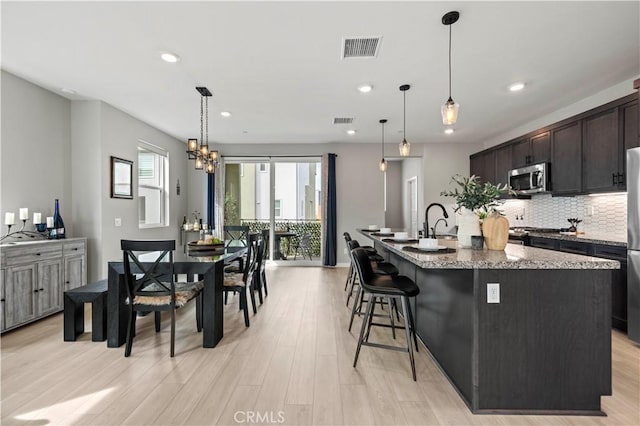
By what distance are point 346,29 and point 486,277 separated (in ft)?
7.12

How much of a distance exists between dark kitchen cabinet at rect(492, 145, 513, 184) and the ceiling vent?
3684 millimetres

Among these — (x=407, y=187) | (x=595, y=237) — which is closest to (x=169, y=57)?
(x=595, y=237)

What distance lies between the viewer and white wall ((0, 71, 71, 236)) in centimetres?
343

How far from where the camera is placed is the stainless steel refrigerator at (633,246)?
111 inches

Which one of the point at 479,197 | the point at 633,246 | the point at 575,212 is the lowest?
the point at 633,246

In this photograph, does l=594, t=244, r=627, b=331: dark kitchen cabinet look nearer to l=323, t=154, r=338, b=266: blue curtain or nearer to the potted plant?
the potted plant

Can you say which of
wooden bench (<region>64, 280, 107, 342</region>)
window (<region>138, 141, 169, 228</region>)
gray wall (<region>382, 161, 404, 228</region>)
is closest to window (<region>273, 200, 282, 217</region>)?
window (<region>138, 141, 169, 228</region>)

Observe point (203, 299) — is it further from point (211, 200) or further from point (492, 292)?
point (211, 200)

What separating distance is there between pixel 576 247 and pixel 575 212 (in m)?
1.18

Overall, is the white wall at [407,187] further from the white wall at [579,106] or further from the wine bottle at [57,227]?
the wine bottle at [57,227]

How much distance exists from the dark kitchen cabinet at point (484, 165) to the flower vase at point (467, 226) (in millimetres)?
3978

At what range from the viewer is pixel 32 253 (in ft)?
10.8

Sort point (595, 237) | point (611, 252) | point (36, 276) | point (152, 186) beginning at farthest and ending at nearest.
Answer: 1. point (152, 186)
2. point (595, 237)
3. point (36, 276)
4. point (611, 252)

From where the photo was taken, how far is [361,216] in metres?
7.07
